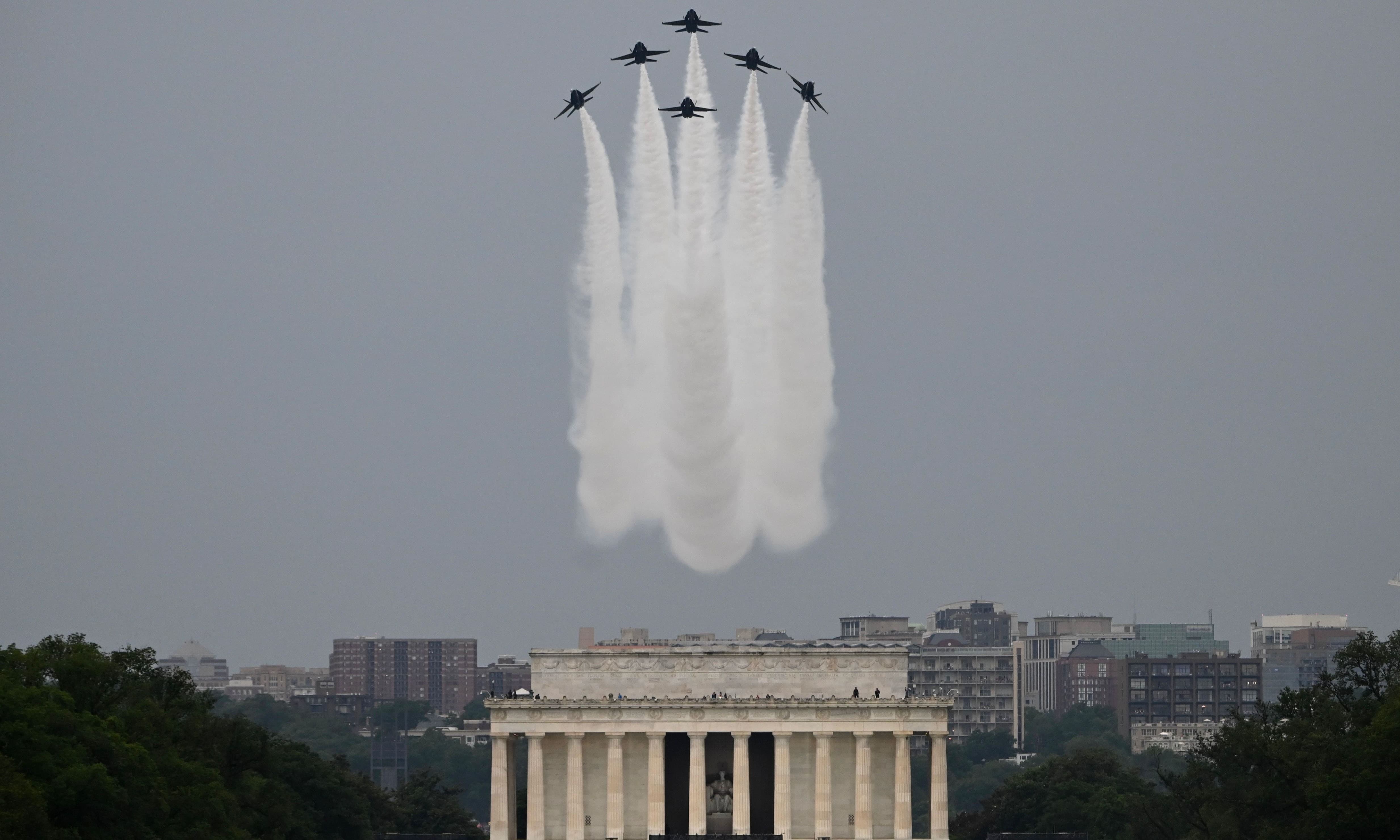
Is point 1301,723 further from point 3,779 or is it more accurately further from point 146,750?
point 3,779

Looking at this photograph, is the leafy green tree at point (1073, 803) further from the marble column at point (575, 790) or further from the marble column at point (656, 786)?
the marble column at point (575, 790)

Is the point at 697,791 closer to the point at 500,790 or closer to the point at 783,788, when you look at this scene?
the point at 783,788

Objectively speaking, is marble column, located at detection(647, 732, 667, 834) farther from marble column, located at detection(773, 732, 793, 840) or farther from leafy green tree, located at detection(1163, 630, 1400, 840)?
leafy green tree, located at detection(1163, 630, 1400, 840)

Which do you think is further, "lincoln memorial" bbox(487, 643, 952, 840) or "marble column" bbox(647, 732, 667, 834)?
"lincoln memorial" bbox(487, 643, 952, 840)

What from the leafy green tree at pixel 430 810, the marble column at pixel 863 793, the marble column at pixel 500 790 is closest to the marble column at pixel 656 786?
the marble column at pixel 500 790

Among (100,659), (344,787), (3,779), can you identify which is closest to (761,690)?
(344,787)

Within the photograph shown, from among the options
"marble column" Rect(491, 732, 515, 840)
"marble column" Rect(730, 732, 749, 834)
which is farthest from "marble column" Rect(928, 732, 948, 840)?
"marble column" Rect(491, 732, 515, 840)

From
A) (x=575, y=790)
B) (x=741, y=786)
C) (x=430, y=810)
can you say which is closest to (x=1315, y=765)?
(x=741, y=786)
